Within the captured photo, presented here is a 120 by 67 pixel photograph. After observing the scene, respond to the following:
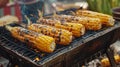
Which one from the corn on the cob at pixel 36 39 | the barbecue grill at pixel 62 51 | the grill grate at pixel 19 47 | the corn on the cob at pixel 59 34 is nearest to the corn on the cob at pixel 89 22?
the barbecue grill at pixel 62 51

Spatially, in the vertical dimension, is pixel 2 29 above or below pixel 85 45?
→ above

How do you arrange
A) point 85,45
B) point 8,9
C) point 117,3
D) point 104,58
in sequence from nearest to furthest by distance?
point 85,45, point 104,58, point 117,3, point 8,9

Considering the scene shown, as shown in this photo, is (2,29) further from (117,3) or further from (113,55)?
(117,3)

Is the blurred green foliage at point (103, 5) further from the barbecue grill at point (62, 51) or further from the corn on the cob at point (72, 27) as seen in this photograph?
the corn on the cob at point (72, 27)

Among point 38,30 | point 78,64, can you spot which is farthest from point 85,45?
point 38,30

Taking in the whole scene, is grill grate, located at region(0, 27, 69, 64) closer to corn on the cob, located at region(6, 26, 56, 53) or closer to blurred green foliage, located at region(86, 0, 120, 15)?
corn on the cob, located at region(6, 26, 56, 53)

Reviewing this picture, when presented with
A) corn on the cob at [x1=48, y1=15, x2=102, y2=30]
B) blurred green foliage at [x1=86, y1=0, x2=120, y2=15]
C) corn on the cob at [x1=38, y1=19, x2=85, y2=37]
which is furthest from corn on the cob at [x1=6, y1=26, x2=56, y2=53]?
blurred green foliage at [x1=86, y1=0, x2=120, y2=15]
